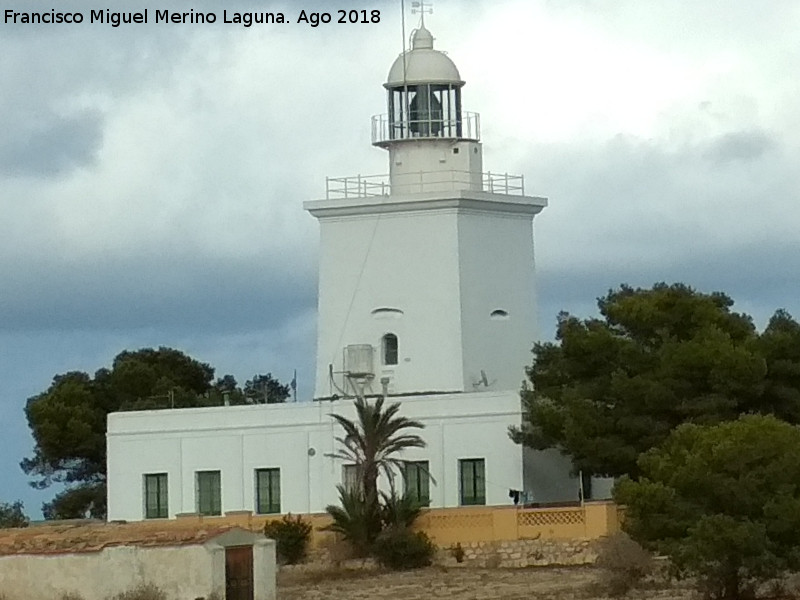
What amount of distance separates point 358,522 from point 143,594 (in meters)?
8.44

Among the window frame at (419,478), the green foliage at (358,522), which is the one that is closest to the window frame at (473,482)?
the window frame at (419,478)

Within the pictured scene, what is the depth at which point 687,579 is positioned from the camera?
138 feet

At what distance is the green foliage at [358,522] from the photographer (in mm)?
48125

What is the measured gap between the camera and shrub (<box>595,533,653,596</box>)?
4159 centimetres

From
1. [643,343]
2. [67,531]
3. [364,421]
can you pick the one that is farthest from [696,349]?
[67,531]

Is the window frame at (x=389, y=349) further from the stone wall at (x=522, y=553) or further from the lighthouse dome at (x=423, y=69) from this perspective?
the stone wall at (x=522, y=553)

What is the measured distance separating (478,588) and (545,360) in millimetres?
8989

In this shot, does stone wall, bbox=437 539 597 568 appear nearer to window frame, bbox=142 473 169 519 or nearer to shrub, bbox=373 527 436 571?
shrub, bbox=373 527 436 571

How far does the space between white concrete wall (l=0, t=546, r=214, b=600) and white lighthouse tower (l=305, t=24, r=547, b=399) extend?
41.8 ft

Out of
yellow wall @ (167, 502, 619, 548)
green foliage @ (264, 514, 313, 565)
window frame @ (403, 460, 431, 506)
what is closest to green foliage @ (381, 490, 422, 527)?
yellow wall @ (167, 502, 619, 548)

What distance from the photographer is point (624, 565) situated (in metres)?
42.2

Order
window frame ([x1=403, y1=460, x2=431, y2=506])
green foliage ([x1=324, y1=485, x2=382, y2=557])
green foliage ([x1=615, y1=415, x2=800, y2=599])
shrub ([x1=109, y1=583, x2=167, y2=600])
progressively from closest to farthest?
green foliage ([x1=615, y1=415, x2=800, y2=599]), shrub ([x1=109, y1=583, x2=167, y2=600]), green foliage ([x1=324, y1=485, x2=382, y2=557]), window frame ([x1=403, y1=460, x2=431, y2=506])

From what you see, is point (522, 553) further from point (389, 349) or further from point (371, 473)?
point (389, 349)

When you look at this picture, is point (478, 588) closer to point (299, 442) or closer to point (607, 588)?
point (607, 588)
